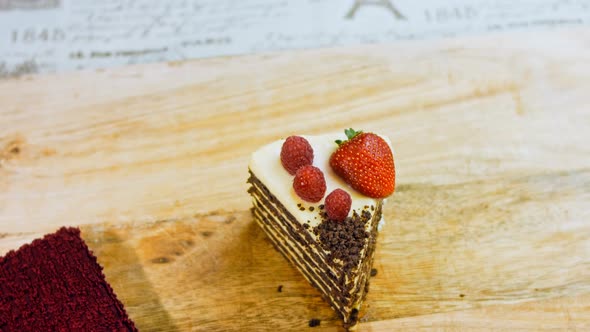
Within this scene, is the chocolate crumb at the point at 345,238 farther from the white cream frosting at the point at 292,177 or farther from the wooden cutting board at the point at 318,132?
the wooden cutting board at the point at 318,132

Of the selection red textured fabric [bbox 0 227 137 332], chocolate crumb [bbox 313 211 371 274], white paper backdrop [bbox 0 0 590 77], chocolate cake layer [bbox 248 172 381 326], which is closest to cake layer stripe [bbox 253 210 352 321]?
chocolate cake layer [bbox 248 172 381 326]

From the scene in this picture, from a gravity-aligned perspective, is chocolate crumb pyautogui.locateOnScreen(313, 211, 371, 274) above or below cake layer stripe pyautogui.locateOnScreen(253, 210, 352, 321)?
above

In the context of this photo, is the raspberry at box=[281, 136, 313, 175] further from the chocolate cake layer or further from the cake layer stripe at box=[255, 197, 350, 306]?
the cake layer stripe at box=[255, 197, 350, 306]

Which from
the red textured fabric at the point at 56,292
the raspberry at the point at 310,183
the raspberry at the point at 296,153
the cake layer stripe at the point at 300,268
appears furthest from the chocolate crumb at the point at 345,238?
the red textured fabric at the point at 56,292

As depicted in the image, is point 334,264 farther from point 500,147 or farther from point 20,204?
point 20,204

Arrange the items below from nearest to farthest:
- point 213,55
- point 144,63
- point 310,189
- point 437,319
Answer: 1. point 310,189
2. point 437,319
3. point 144,63
4. point 213,55

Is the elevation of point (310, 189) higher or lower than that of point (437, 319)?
higher

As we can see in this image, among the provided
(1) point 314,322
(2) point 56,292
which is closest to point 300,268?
(1) point 314,322

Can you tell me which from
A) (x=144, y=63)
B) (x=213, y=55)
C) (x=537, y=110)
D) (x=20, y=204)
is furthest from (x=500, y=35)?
(x=20, y=204)
